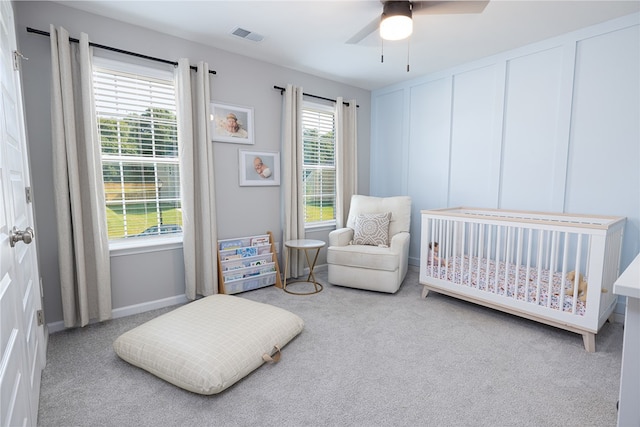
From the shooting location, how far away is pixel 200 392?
1.68 meters

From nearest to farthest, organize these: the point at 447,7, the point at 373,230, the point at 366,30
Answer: the point at 447,7, the point at 366,30, the point at 373,230

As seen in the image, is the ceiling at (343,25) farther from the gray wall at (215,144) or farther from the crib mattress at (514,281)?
the crib mattress at (514,281)

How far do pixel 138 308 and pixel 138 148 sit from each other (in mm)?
1381

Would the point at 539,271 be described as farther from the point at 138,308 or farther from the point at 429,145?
the point at 138,308

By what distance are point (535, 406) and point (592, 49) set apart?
2.87m

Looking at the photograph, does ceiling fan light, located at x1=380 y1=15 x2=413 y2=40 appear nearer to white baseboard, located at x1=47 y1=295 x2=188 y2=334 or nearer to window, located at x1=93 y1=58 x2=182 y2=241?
window, located at x1=93 y1=58 x2=182 y2=241

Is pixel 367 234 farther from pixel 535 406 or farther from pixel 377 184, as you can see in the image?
pixel 535 406

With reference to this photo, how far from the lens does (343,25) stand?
2.66 meters

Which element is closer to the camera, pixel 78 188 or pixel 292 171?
pixel 78 188

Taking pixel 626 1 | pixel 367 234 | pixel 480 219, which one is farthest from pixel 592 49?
pixel 367 234

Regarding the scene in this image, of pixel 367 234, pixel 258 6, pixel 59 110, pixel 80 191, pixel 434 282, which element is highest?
pixel 258 6

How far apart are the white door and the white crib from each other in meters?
2.69

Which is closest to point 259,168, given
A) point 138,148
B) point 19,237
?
point 138,148

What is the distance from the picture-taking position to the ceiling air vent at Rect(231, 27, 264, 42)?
9.05ft
